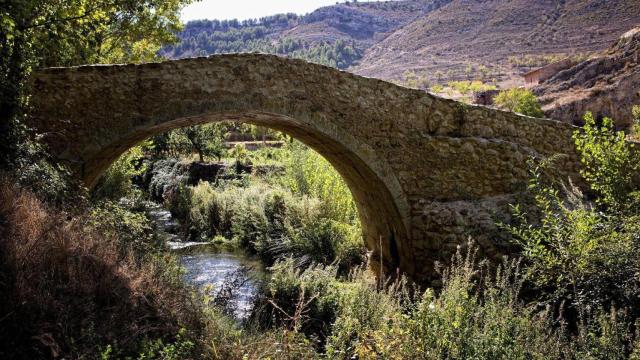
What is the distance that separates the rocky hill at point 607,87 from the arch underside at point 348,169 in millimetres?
18192

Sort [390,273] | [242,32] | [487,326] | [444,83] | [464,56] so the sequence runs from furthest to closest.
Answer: [242,32] < [464,56] < [444,83] < [390,273] < [487,326]

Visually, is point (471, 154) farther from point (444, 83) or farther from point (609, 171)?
point (444, 83)

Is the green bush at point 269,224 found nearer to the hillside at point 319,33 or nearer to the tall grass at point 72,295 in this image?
the tall grass at point 72,295

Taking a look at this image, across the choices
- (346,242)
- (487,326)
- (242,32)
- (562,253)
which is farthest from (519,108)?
(242,32)

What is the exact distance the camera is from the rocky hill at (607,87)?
73.5 feet

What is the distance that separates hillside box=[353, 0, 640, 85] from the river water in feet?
164

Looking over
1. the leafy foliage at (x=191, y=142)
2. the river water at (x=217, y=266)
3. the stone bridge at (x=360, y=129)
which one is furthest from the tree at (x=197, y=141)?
the stone bridge at (x=360, y=129)

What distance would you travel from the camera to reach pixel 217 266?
11.3 meters

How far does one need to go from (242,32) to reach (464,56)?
107266 mm

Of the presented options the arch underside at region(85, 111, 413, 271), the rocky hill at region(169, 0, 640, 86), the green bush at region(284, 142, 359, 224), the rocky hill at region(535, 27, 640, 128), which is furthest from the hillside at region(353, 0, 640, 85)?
the arch underside at region(85, 111, 413, 271)

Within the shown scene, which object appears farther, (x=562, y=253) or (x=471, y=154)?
(x=471, y=154)

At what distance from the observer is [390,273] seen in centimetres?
886

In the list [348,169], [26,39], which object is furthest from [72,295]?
[348,169]

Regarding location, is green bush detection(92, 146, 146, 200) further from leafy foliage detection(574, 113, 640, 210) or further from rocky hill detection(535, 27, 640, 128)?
rocky hill detection(535, 27, 640, 128)
